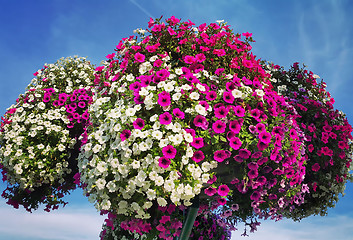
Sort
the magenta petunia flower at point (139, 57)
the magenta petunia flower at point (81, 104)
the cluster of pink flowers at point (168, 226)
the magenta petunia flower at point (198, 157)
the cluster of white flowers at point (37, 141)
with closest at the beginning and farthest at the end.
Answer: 1. the magenta petunia flower at point (198, 157)
2. the cluster of pink flowers at point (168, 226)
3. the magenta petunia flower at point (139, 57)
4. the cluster of white flowers at point (37, 141)
5. the magenta petunia flower at point (81, 104)

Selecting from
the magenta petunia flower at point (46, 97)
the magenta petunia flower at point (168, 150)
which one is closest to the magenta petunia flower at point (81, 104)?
the magenta petunia flower at point (46, 97)

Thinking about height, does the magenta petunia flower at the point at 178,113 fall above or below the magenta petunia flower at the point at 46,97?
below

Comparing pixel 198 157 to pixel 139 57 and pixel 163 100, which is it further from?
pixel 139 57

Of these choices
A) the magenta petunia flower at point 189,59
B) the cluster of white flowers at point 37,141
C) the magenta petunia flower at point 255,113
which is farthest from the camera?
the cluster of white flowers at point 37,141

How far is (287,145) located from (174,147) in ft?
6.40

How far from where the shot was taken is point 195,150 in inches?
208

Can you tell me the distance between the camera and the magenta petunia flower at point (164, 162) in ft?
16.3

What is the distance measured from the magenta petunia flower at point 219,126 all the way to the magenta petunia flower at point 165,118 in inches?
25.3

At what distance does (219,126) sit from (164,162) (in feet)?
3.23

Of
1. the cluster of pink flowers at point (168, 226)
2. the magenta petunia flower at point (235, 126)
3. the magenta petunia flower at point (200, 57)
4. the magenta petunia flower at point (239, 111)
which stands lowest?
the cluster of pink flowers at point (168, 226)

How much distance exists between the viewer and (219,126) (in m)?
5.34

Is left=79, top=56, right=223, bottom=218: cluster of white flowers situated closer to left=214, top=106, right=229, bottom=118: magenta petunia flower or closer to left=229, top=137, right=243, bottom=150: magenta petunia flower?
left=214, top=106, right=229, bottom=118: magenta petunia flower

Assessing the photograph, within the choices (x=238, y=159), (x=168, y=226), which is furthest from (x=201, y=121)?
(x=168, y=226)

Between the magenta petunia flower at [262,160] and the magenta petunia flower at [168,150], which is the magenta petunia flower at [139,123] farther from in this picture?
the magenta petunia flower at [262,160]
